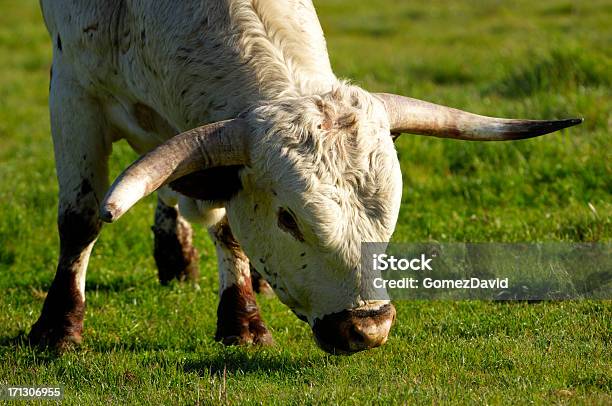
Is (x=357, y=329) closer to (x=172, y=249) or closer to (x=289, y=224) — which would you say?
(x=289, y=224)

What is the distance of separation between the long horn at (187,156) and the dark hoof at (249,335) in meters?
1.47

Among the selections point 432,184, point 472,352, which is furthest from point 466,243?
point 472,352

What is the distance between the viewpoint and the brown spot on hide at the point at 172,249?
789cm

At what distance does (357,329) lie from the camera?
4.96 m

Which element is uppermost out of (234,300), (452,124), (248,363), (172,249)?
(452,124)

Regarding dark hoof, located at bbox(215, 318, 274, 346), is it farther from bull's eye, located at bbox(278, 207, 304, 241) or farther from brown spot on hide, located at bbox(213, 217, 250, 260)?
bull's eye, located at bbox(278, 207, 304, 241)

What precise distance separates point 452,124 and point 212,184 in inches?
48.4

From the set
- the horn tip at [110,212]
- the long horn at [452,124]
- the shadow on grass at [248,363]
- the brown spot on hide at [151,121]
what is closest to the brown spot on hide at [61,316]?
the shadow on grass at [248,363]

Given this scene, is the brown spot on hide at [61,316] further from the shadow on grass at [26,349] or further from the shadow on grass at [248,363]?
the shadow on grass at [248,363]

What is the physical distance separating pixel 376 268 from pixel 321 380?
2.09 feet

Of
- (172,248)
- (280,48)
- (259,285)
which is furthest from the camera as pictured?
(172,248)

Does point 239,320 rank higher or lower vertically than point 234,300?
lower

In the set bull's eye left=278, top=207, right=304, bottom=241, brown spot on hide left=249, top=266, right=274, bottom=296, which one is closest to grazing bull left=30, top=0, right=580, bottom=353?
bull's eye left=278, top=207, right=304, bottom=241

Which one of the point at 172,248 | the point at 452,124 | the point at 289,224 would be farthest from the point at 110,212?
the point at 172,248
